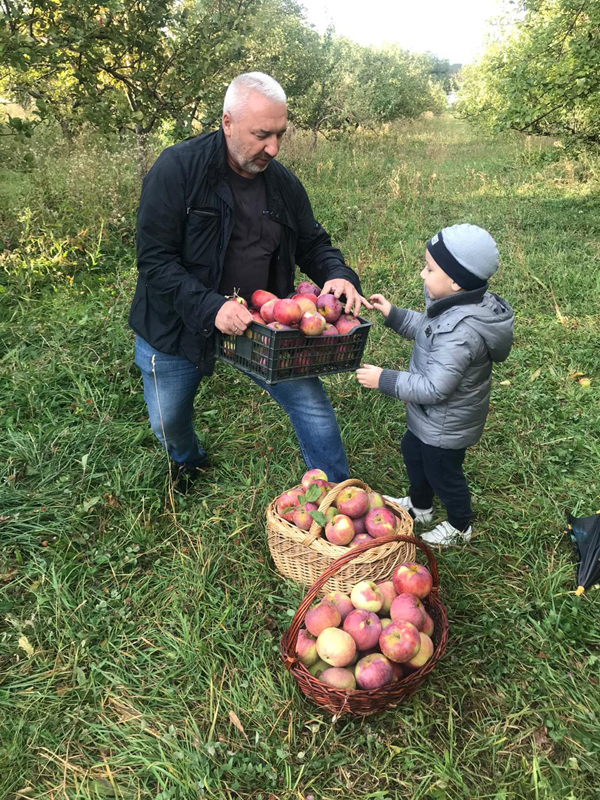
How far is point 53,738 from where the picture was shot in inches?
81.5

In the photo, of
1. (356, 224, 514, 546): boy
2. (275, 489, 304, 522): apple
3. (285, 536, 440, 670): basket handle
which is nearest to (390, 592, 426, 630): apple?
(285, 536, 440, 670): basket handle

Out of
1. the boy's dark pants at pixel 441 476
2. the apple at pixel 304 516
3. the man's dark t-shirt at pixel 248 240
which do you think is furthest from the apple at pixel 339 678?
the man's dark t-shirt at pixel 248 240

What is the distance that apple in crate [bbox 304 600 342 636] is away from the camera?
7.00 feet

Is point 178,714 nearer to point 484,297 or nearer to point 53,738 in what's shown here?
point 53,738

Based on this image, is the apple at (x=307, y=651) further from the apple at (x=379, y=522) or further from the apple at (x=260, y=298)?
the apple at (x=260, y=298)

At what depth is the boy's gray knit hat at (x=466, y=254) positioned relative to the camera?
93.3 inches

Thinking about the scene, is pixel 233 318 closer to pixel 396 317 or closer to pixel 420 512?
pixel 396 317

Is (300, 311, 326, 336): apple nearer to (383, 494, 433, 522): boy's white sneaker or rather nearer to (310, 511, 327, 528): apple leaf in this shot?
(310, 511, 327, 528): apple leaf

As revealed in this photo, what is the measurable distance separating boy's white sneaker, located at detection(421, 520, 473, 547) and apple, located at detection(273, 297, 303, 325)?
1477 mm

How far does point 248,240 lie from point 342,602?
1.77 m

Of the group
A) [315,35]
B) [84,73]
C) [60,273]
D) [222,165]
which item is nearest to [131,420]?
[222,165]

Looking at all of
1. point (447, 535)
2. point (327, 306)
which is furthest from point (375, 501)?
point (327, 306)

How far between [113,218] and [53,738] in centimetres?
556

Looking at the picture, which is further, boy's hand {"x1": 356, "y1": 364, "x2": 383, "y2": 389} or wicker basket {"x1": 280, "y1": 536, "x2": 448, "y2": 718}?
boy's hand {"x1": 356, "y1": 364, "x2": 383, "y2": 389}
